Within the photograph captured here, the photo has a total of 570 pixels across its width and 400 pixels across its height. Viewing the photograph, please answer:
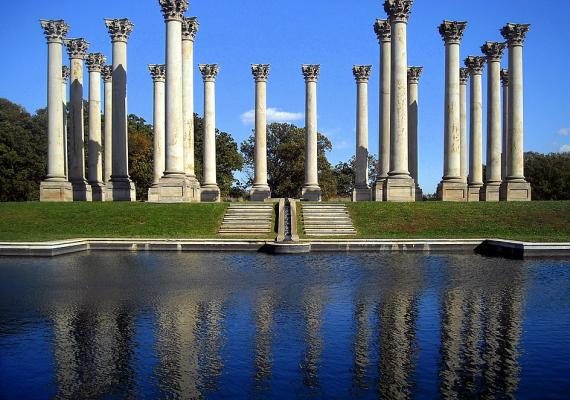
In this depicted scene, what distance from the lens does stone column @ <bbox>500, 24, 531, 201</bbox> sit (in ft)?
193

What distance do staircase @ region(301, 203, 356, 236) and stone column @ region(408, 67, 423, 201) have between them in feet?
64.8

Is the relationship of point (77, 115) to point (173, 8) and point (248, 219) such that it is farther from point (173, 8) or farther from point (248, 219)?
point (248, 219)

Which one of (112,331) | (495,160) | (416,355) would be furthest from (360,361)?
(495,160)

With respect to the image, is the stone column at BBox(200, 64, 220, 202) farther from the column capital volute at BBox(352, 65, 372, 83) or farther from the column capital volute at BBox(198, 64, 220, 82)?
the column capital volute at BBox(352, 65, 372, 83)

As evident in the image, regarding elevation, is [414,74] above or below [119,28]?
below

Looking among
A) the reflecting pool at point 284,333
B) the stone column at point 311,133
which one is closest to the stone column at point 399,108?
the stone column at point 311,133

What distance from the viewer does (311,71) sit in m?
72.3

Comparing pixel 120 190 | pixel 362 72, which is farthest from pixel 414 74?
pixel 120 190

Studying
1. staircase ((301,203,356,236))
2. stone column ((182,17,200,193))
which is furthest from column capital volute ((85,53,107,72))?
staircase ((301,203,356,236))

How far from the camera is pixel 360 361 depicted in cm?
→ 1308

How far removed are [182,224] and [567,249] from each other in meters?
27.1

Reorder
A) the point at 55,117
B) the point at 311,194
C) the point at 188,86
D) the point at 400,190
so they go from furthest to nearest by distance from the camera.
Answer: the point at 311,194
the point at 188,86
the point at 55,117
the point at 400,190

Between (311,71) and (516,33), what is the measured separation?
23.7m

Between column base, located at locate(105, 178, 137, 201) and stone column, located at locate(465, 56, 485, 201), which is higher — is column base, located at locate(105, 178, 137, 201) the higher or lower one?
the lower one
